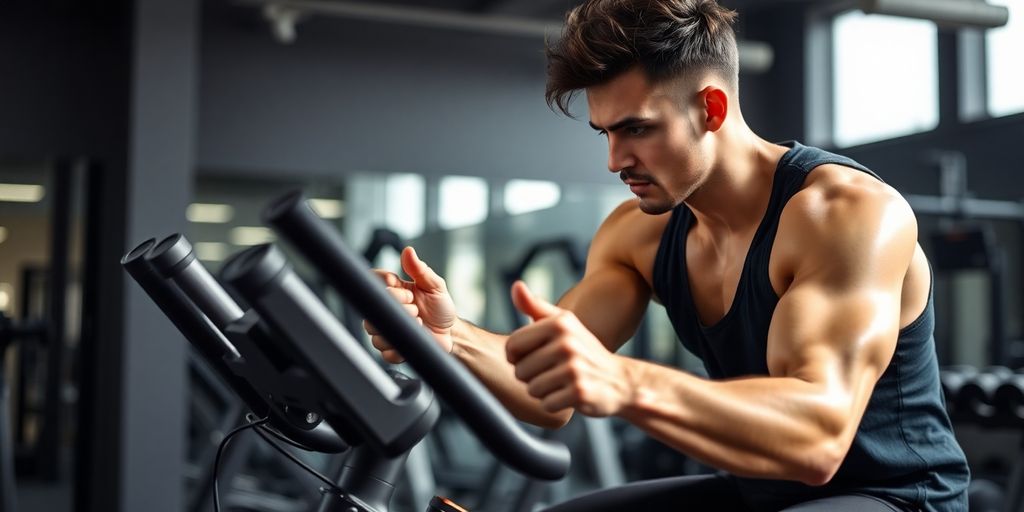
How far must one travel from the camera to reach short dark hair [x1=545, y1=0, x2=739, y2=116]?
4.47ft

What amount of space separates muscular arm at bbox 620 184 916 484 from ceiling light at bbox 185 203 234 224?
13.9ft

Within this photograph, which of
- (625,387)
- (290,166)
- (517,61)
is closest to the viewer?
(625,387)

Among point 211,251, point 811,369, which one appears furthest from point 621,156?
point 211,251

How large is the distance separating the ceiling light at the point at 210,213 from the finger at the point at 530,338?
4.54 metres

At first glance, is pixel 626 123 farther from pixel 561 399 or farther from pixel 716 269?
pixel 561 399

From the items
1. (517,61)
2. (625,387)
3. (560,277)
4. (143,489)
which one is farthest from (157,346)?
(625,387)

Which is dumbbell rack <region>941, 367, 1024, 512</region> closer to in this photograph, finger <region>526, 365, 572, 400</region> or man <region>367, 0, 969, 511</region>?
man <region>367, 0, 969, 511</region>

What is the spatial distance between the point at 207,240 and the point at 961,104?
148 inches

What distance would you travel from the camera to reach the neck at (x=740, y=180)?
1.48 meters

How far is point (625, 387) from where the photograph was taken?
36.8 inches

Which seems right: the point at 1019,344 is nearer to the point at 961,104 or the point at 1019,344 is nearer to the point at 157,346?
the point at 961,104

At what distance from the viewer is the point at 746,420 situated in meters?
1.01

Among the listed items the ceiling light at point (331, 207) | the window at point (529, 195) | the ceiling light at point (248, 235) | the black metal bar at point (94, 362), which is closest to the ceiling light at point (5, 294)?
the black metal bar at point (94, 362)

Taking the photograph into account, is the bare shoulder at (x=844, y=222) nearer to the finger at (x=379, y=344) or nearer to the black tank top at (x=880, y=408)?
the black tank top at (x=880, y=408)
